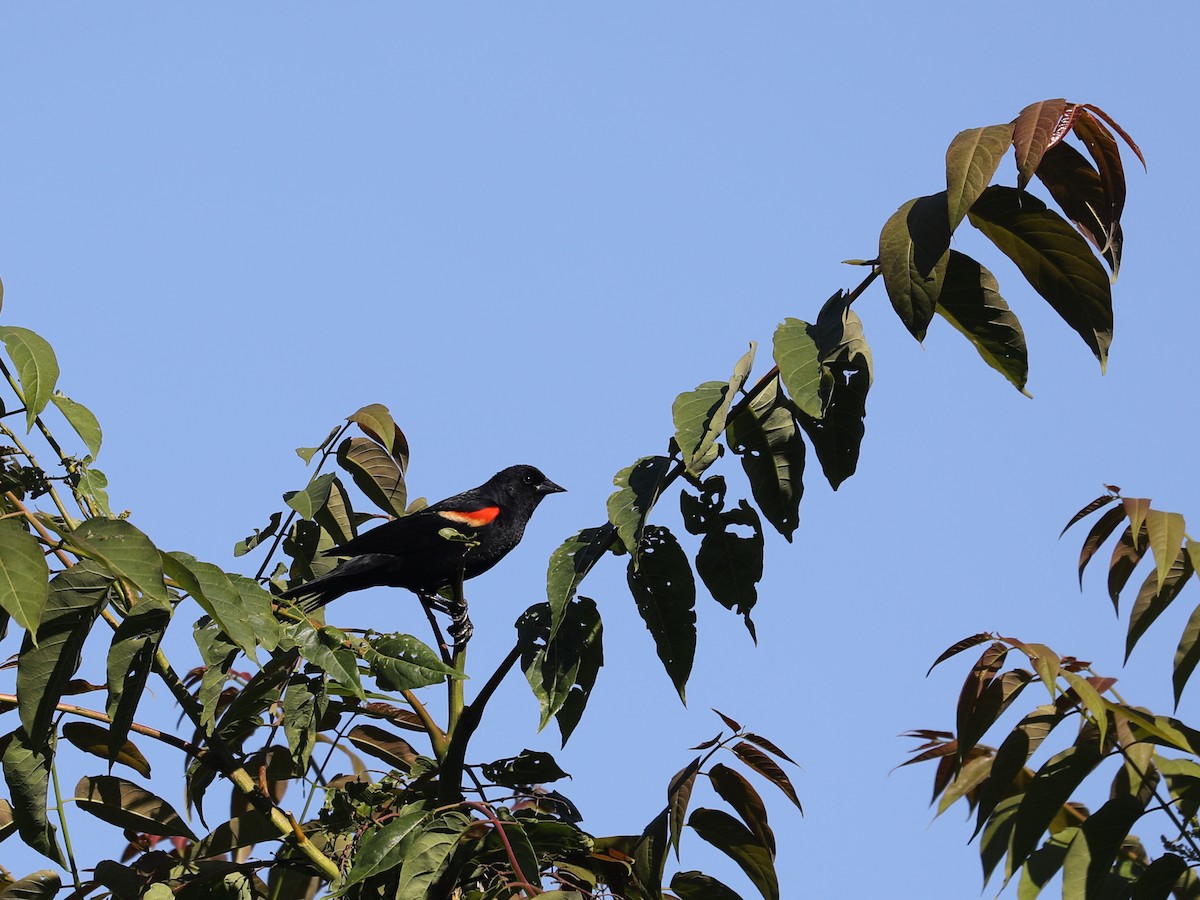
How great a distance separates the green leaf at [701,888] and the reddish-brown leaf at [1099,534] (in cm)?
100

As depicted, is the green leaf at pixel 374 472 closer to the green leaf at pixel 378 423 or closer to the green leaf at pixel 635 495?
the green leaf at pixel 378 423

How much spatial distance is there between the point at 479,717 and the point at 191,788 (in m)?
0.87

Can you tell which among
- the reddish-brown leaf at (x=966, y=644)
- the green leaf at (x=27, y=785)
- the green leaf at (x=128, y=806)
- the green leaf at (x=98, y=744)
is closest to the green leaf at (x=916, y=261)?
the reddish-brown leaf at (x=966, y=644)

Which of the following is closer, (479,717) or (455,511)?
(479,717)

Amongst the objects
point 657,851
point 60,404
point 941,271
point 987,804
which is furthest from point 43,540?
point 987,804

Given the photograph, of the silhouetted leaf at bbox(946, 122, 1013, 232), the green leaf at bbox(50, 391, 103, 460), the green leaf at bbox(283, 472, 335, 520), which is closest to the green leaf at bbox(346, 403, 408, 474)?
the green leaf at bbox(283, 472, 335, 520)

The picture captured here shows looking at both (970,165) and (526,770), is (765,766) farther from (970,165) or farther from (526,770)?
(970,165)

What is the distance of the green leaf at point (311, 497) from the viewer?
119 inches

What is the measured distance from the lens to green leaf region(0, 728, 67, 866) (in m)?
2.48

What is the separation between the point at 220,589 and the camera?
213 centimetres

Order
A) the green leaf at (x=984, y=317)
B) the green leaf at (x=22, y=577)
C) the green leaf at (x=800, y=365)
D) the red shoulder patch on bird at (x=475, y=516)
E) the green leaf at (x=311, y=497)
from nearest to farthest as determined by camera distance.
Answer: the green leaf at (x=22, y=577)
the green leaf at (x=800, y=365)
the green leaf at (x=984, y=317)
the green leaf at (x=311, y=497)
the red shoulder patch on bird at (x=475, y=516)

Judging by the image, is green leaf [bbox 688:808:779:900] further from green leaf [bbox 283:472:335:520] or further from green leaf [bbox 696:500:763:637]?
green leaf [bbox 283:472:335:520]

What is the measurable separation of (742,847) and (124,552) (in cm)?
132

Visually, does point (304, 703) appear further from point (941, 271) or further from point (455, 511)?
point (455, 511)
